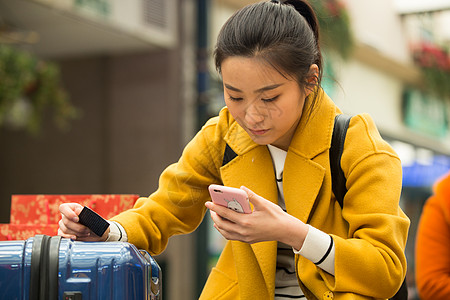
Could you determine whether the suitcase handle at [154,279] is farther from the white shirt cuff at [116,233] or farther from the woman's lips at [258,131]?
the woman's lips at [258,131]

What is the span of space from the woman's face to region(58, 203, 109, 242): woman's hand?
41 centimetres

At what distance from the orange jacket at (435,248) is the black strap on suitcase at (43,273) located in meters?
1.57

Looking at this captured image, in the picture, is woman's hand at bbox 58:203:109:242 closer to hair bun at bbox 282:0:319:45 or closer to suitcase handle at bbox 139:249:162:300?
suitcase handle at bbox 139:249:162:300

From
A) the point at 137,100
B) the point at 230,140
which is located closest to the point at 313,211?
the point at 230,140

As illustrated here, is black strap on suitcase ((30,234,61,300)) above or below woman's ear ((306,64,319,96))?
below

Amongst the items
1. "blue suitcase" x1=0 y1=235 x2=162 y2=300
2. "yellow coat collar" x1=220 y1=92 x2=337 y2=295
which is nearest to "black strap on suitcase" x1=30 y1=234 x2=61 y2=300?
"blue suitcase" x1=0 y1=235 x2=162 y2=300

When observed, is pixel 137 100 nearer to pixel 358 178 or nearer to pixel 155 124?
pixel 155 124

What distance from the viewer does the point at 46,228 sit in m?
1.58

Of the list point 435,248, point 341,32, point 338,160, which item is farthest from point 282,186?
point 341,32

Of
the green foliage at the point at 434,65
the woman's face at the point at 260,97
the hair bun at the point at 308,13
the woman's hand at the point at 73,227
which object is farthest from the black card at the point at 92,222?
the green foliage at the point at 434,65

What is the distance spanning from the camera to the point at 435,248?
2.42 meters

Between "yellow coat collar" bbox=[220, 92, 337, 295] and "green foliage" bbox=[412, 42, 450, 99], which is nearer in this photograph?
"yellow coat collar" bbox=[220, 92, 337, 295]

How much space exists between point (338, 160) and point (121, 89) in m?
4.68

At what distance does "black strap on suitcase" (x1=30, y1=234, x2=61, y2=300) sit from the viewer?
1.25 meters
